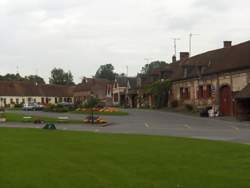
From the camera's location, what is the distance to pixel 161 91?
251ft

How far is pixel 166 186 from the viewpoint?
10719mm

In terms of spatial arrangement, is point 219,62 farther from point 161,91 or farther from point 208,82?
point 161,91

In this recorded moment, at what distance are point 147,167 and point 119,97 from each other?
314 ft

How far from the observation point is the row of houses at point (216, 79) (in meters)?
53.3

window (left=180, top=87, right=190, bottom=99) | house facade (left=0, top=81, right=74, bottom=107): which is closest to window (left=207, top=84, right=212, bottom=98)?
window (left=180, top=87, right=190, bottom=99)

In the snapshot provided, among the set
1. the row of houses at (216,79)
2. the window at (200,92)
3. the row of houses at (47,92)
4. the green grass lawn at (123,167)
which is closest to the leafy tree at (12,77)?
the row of houses at (47,92)

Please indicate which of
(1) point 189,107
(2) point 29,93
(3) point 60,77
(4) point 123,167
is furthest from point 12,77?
(4) point 123,167

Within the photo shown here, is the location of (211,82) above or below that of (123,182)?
above

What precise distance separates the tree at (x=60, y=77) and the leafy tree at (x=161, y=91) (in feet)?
328

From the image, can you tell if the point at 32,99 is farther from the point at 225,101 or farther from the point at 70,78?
the point at 225,101

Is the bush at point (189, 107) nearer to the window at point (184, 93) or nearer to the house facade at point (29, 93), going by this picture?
the window at point (184, 93)

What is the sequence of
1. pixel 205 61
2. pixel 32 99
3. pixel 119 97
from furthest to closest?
pixel 32 99
pixel 119 97
pixel 205 61

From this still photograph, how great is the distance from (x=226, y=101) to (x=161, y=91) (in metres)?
20.0

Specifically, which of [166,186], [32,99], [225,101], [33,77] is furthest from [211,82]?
[33,77]
